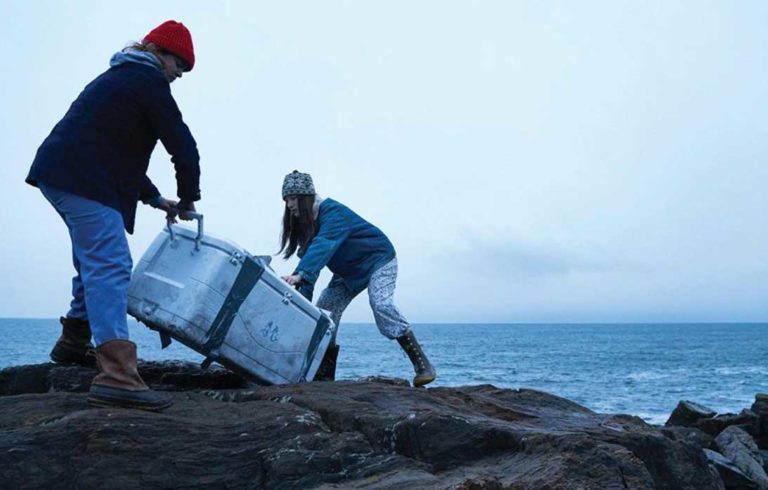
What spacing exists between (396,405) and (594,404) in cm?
2961

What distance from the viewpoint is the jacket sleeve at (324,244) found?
6.70 metres

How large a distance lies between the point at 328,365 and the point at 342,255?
904mm

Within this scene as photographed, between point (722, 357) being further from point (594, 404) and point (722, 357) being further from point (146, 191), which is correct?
point (146, 191)

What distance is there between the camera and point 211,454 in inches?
174

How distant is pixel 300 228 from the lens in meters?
7.15

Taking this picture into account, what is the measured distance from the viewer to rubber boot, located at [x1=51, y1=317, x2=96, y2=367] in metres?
6.09

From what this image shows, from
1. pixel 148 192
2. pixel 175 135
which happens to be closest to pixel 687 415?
pixel 148 192

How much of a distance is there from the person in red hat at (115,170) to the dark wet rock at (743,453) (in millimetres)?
8912

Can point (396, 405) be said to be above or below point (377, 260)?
below

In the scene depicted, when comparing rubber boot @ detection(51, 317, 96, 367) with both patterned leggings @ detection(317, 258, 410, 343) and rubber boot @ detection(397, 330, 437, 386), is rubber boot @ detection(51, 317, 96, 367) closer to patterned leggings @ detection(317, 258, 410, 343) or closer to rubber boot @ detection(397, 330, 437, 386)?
patterned leggings @ detection(317, 258, 410, 343)

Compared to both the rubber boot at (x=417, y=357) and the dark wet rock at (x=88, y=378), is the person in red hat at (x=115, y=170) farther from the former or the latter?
the rubber boot at (x=417, y=357)

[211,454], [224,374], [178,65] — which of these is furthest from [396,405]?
[178,65]

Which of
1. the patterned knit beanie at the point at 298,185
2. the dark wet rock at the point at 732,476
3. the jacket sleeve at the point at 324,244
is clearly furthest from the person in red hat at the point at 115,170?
the dark wet rock at the point at 732,476

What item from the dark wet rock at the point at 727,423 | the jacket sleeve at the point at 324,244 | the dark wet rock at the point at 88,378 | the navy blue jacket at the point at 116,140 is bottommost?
the dark wet rock at the point at 727,423
